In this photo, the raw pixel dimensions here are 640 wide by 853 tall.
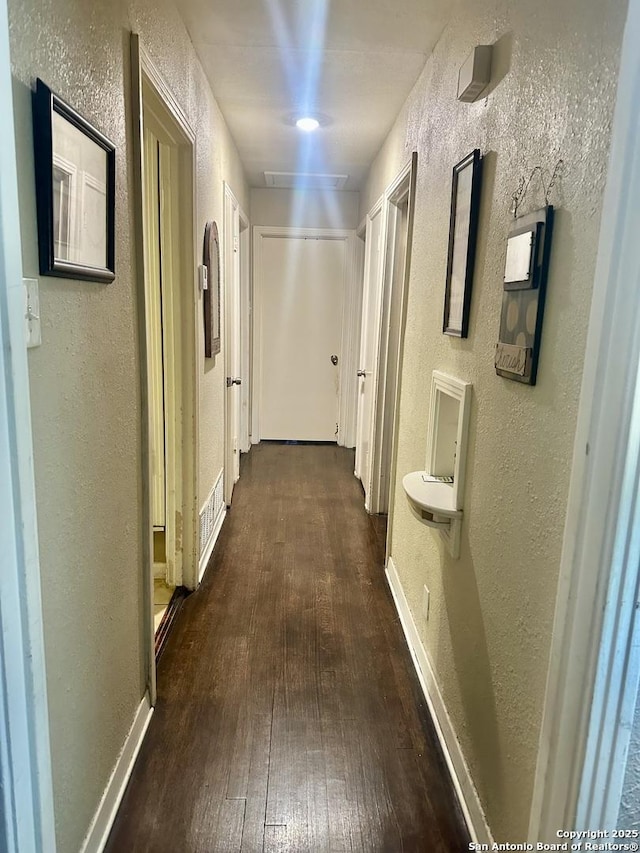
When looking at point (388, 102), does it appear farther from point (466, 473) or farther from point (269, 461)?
point (269, 461)

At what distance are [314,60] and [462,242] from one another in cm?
128

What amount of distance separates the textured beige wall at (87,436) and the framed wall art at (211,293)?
95 cm

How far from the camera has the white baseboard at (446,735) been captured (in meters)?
1.41

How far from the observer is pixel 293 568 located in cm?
287

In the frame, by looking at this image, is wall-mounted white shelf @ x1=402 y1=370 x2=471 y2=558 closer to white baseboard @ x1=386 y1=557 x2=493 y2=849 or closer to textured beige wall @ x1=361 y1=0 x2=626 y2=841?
textured beige wall @ x1=361 y1=0 x2=626 y2=841

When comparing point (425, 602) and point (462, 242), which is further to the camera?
point (425, 602)

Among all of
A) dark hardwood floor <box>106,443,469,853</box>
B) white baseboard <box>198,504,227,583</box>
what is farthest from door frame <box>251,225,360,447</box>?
dark hardwood floor <box>106,443,469,853</box>

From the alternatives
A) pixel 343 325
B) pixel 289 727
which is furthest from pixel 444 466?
pixel 343 325

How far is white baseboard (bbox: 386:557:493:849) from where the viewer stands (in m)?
1.41

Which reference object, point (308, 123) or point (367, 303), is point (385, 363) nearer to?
point (367, 303)

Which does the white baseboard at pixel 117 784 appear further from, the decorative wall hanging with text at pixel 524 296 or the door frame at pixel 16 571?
the decorative wall hanging with text at pixel 524 296

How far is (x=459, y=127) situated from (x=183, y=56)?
3.64ft

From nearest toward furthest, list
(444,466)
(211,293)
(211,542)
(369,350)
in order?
1. (444,466)
2. (211,293)
3. (211,542)
4. (369,350)

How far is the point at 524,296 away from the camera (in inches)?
48.4
